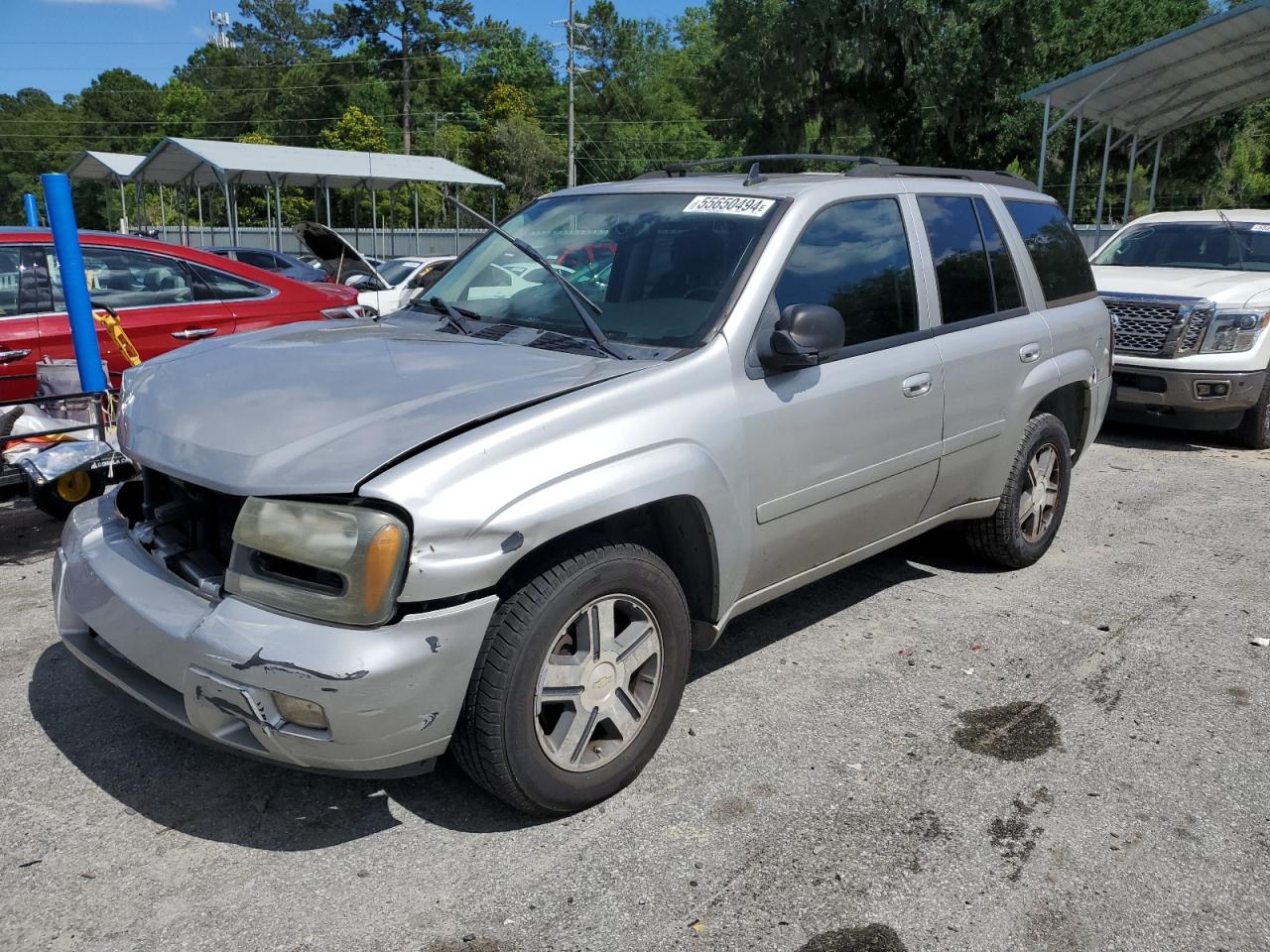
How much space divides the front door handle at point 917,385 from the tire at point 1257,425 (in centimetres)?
545

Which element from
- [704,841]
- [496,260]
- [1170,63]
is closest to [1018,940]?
[704,841]

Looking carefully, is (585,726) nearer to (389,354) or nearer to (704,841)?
(704,841)

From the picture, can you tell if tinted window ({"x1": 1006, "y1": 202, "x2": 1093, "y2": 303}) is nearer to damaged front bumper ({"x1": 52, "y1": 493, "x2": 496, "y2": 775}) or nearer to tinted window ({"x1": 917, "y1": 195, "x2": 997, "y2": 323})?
tinted window ({"x1": 917, "y1": 195, "x2": 997, "y2": 323})

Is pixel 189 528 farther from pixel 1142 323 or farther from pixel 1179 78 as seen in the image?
pixel 1179 78

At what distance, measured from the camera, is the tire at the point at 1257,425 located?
8.17 m

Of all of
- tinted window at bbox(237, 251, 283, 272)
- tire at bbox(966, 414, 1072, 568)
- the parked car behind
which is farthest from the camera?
tinted window at bbox(237, 251, 283, 272)

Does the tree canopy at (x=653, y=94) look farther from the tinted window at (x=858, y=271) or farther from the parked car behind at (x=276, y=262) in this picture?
the tinted window at (x=858, y=271)

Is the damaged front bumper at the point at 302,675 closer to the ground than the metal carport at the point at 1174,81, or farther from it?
closer to the ground

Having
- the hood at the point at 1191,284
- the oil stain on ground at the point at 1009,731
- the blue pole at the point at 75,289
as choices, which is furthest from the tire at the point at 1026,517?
the blue pole at the point at 75,289

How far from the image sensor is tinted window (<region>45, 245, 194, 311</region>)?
250 inches

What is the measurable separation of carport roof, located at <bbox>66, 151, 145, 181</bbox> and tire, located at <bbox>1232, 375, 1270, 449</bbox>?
29.4 metres

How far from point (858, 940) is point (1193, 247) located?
8782 millimetres

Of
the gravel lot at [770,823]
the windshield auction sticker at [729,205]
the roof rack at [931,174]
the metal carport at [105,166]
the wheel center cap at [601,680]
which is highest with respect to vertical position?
the metal carport at [105,166]

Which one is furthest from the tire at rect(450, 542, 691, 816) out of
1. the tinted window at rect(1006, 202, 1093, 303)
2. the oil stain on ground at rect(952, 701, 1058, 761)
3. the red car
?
the red car
